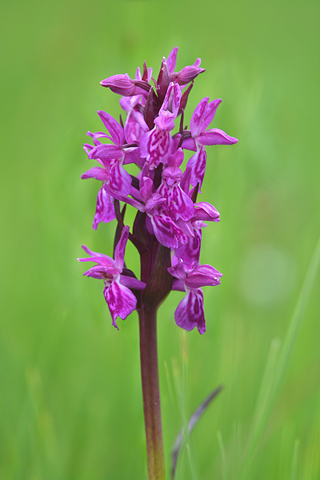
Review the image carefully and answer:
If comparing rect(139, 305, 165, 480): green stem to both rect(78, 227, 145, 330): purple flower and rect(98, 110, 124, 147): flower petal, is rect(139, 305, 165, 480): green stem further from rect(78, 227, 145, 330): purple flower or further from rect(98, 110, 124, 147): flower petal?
rect(98, 110, 124, 147): flower petal

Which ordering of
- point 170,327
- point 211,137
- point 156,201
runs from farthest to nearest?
1. point 170,327
2. point 211,137
3. point 156,201

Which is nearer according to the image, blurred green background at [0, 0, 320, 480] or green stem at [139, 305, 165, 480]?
green stem at [139, 305, 165, 480]

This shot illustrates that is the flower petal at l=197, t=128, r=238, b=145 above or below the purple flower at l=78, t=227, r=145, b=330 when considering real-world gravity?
above

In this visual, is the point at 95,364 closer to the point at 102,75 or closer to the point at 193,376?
the point at 193,376

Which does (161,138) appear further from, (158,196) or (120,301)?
(120,301)

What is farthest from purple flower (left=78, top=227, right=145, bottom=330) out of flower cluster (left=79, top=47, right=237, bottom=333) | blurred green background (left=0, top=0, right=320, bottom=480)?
blurred green background (left=0, top=0, right=320, bottom=480)

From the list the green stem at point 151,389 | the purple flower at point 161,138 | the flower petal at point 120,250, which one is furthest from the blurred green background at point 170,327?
the purple flower at point 161,138

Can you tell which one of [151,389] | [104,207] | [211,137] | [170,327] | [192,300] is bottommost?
[170,327]

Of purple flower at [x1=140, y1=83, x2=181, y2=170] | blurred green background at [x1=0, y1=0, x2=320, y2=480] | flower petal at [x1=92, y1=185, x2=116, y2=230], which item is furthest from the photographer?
blurred green background at [x1=0, y1=0, x2=320, y2=480]

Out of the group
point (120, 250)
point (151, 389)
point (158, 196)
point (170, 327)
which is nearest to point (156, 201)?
point (158, 196)
